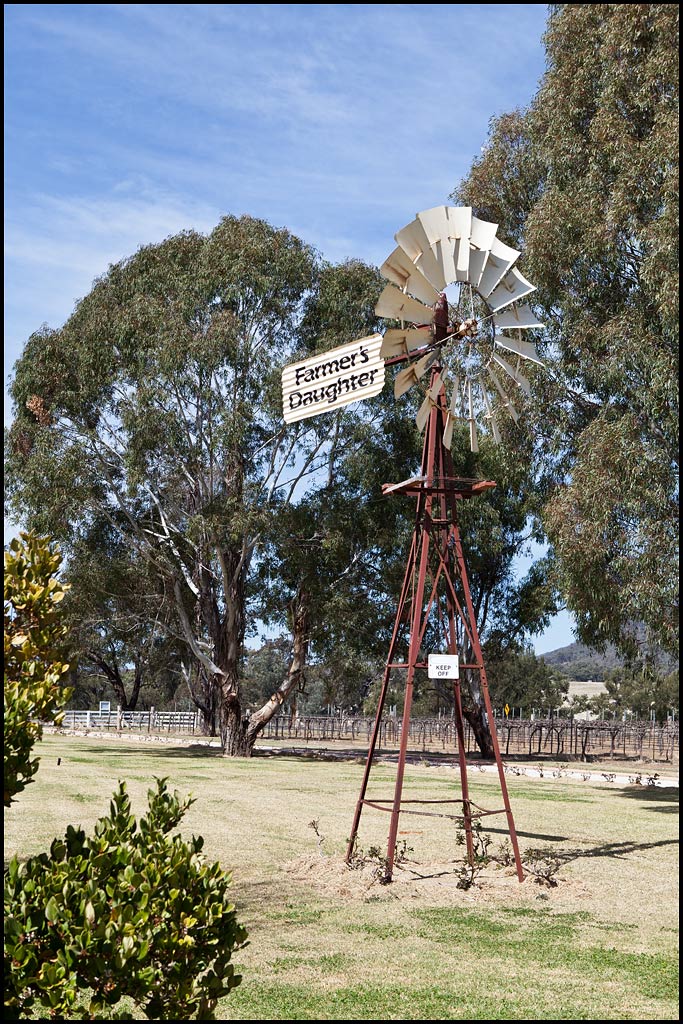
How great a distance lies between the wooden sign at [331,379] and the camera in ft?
23.9

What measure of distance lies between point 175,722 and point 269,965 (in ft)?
140

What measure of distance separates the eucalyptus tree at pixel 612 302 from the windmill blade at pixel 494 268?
7.36 m

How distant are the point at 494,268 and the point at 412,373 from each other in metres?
1.32

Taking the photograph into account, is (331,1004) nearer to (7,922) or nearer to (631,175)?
(7,922)

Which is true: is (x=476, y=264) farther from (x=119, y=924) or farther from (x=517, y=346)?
(x=119, y=924)

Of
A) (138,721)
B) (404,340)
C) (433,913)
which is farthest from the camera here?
(138,721)

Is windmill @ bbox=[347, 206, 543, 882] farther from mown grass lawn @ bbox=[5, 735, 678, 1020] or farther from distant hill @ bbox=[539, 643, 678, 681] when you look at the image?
distant hill @ bbox=[539, 643, 678, 681]

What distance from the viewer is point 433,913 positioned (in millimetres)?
7824

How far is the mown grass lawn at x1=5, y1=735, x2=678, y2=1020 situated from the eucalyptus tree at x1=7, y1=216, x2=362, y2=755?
1182cm

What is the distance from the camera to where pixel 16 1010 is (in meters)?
3.50

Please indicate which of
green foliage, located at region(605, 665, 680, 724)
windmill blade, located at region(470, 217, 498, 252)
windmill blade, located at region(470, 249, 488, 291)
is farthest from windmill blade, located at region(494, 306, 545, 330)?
green foliage, located at region(605, 665, 680, 724)

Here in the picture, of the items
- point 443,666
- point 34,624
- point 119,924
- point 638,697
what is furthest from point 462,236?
point 638,697

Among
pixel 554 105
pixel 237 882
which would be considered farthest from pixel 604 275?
pixel 237 882

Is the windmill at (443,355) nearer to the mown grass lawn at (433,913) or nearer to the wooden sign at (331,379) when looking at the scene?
the mown grass lawn at (433,913)
